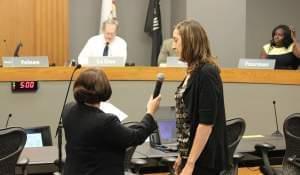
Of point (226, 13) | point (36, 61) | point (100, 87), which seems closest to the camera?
point (100, 87)

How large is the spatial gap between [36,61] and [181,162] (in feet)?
8.96

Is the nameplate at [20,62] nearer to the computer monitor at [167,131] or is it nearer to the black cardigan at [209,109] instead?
the computer monitor at [167,131]

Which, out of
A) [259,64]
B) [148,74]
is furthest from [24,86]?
[259,64]

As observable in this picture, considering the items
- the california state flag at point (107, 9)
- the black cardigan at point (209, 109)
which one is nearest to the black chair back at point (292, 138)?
the black cardigan at point (209, 109)

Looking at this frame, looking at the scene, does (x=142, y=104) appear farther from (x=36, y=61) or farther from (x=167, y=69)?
(x=36, y=61)

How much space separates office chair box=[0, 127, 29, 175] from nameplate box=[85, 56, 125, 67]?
220 cm

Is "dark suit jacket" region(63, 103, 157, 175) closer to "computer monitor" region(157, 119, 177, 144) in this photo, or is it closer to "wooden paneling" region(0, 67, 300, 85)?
"computer monitor" region(157, 119, 177, 144)

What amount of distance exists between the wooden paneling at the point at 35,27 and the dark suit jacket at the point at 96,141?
4.70 metres

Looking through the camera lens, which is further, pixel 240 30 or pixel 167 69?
pixel 240 30

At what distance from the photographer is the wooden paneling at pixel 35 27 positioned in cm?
689

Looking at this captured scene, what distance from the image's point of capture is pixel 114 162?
237 cm

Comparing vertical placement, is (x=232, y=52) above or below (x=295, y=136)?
above

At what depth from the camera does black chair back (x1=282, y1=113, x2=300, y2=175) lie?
3.65 m

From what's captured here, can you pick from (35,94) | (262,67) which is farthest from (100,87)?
(262,67)
